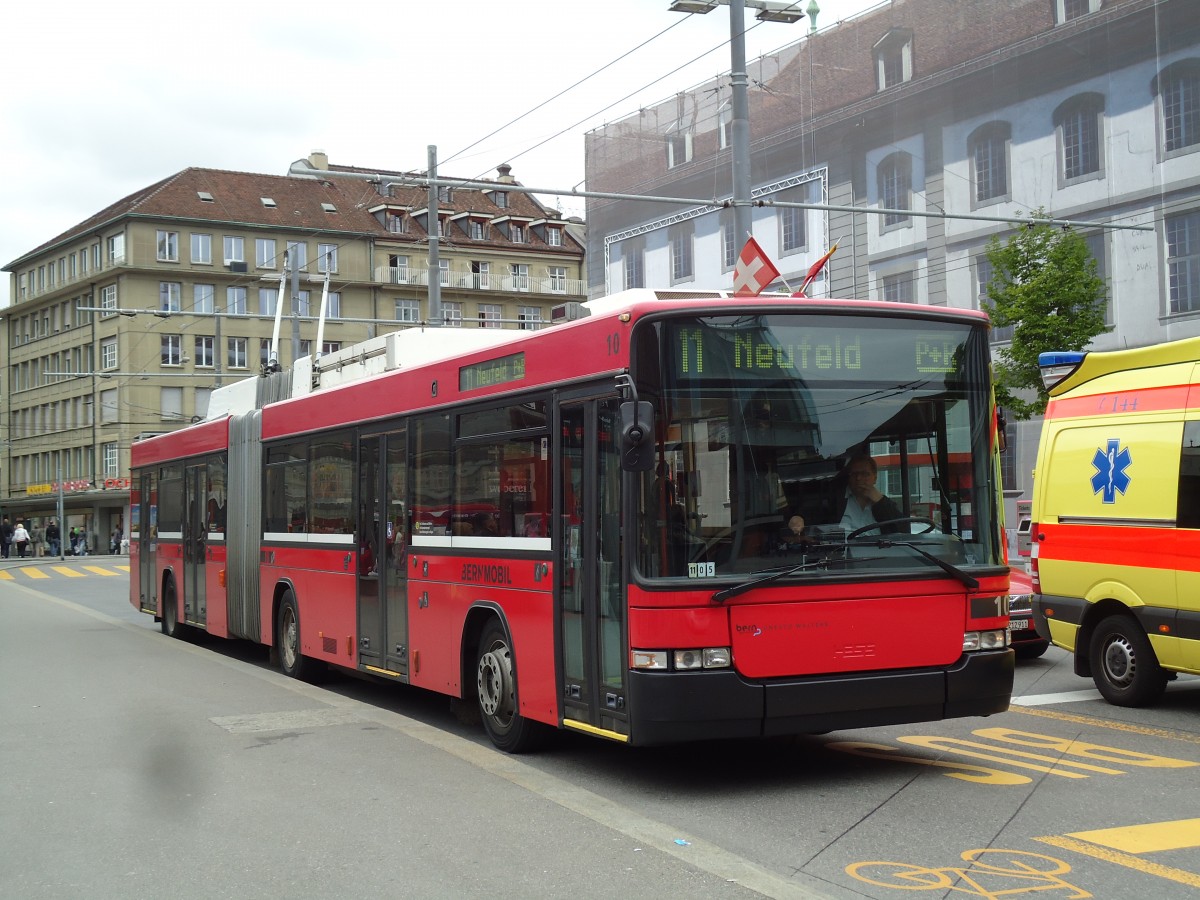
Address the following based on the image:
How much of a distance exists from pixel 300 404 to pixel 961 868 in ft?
31.0

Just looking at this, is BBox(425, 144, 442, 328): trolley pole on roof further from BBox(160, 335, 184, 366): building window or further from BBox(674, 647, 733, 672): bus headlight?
BBox(160, 335, 184, 366): building window

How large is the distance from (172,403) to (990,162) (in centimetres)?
5457

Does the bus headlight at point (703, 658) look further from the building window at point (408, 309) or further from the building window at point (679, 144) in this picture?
the building window at point (408, 309)

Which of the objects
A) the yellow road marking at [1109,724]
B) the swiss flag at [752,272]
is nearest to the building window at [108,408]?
the swiss flag at [752,272]

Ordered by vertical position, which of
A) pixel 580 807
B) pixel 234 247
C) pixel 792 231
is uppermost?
pixel 234 247

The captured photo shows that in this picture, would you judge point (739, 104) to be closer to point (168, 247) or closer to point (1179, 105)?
point (1179, 105)

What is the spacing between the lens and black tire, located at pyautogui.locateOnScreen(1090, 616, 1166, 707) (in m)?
11.0

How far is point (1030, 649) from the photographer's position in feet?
48.1

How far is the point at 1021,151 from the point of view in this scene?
34.4 meters

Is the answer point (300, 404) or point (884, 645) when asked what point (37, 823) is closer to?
point (884, 645)

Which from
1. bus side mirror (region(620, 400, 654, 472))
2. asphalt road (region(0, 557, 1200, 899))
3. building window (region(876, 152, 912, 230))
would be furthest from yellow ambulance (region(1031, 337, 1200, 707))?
building window (region(876, 152, 912, 230))

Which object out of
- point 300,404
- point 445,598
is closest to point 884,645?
point 445,598

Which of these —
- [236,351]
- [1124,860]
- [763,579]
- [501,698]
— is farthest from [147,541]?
[236,351]

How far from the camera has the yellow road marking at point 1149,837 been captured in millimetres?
6426
